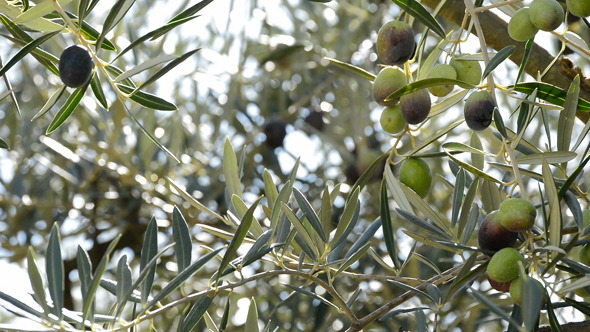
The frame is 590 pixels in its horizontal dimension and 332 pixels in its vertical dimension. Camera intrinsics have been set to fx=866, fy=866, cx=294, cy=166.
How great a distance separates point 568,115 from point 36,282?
1.42 ft

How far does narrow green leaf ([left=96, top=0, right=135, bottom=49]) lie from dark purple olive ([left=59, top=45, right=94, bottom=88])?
2cm

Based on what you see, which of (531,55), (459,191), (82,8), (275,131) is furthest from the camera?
(275,131)

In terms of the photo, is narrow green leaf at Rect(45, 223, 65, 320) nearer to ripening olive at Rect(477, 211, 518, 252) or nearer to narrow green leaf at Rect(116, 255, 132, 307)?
narrow green leaf at Rect(116, 255, 132, 307)

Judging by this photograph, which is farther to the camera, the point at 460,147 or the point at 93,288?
the point at 460,147

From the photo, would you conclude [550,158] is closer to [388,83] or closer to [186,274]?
[388,83]

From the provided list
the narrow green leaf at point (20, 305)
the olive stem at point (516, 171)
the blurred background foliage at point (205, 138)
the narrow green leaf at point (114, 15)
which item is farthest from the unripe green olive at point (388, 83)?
the blurred background foliage at point (205, 138)

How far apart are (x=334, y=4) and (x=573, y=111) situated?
175 cm

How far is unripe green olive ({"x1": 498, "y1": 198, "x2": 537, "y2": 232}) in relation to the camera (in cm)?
61

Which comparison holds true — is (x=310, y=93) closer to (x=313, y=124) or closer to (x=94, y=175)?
(x=313, y=124)

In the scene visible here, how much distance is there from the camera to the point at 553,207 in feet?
2.05

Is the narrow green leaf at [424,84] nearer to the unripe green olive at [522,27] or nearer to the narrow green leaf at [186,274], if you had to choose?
the unripe green olive at [522,27]

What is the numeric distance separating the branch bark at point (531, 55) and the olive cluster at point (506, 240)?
0.29m

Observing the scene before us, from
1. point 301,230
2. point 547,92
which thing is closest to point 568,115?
point 547,92

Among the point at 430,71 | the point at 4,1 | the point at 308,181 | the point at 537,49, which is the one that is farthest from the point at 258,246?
the point at 308,181
